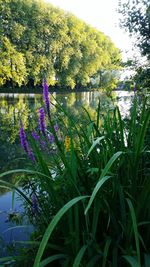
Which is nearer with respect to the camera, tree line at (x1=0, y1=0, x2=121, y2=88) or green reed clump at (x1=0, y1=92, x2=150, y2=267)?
green reed clump at (x1=0, y1=92, x2=150, y2=267)

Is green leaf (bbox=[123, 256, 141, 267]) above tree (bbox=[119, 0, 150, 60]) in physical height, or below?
below

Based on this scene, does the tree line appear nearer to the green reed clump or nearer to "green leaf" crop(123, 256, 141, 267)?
the green reed clump

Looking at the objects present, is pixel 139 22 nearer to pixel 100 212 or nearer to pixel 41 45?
pixel 100 212

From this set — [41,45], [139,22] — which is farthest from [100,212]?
[41,45]

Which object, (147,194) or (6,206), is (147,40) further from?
(147,194)

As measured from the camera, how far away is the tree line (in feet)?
147

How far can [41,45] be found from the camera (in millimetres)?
54750

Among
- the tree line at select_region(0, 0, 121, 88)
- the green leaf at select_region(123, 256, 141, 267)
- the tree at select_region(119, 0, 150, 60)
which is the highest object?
the tree line at select_region(0, 0, 121, 88)

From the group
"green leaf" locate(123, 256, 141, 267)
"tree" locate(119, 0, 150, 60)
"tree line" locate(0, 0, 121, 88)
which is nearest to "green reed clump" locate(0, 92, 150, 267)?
"green leaf" locate(123, 256, 141, 267)

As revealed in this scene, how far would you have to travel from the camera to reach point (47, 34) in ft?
189

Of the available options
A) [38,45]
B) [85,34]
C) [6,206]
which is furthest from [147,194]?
[85,34]

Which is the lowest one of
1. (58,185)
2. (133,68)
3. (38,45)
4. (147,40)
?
(58,185)

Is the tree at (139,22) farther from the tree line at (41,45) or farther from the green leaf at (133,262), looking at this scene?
the tree line at (41,45)

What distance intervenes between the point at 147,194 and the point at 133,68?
18.4 feet
